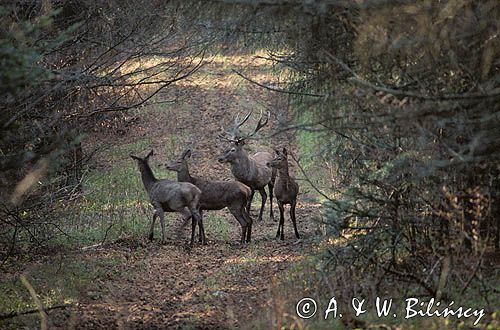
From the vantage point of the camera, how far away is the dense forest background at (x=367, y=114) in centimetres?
755

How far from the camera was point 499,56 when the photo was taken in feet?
25.8

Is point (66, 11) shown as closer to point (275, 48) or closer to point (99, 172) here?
point (275, 48)

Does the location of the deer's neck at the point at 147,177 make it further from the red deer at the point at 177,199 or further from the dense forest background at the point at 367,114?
the dense forest background at the point at 367,114

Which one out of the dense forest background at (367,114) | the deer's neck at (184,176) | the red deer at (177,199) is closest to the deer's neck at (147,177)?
the red deer at (177,199)

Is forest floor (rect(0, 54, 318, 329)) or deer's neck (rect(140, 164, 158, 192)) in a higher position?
deer's neck (rect(140, 164, 158, 192))

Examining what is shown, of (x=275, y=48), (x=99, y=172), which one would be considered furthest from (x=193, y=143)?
(x=275, y=48)

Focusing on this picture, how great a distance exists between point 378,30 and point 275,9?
1.07 meters

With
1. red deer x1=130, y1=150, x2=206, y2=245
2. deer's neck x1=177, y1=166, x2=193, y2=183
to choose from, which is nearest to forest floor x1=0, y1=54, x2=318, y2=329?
red deer x1=130, y1=150, x2=206, y2=245

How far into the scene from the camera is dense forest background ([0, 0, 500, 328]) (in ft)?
24.8

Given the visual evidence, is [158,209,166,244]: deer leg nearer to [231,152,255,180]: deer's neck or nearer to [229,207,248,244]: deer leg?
[229,207,248,244]: deer leg

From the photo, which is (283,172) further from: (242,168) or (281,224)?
(242,168)

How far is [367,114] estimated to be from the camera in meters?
7.75

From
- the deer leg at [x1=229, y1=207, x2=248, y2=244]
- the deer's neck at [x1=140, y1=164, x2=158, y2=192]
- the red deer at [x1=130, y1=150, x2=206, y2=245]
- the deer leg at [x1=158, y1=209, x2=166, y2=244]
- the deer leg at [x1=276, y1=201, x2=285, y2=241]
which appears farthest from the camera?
the deer's neck at [x1=140, y1=164, x2=158, y2=192]

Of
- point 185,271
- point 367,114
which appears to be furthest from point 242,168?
point 367,114
